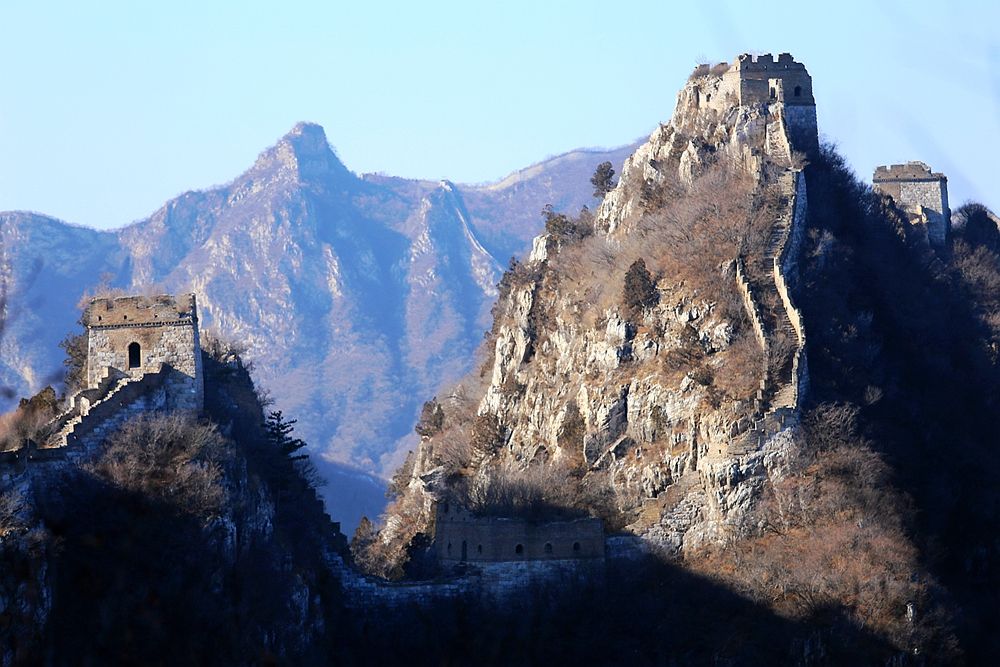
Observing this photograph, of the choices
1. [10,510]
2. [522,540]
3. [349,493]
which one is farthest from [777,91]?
[349,493]

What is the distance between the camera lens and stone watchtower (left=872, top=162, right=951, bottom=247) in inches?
4747

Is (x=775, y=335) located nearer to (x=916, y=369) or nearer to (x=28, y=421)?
(x=916, y=369)

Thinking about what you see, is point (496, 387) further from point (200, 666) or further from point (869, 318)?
point (200, 666)

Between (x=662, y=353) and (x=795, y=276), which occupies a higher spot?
(x=795, y=276)

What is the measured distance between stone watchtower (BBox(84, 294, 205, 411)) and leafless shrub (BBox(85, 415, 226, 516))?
13.1 feet

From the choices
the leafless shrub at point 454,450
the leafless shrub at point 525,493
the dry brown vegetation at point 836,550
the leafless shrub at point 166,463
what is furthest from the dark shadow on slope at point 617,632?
the leafless shrub at point 454,450

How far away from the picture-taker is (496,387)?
357ft

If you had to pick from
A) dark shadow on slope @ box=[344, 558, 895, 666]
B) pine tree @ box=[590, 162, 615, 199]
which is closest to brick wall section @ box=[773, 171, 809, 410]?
dark shadow on slope @ box=[344, 558, 895, 666]

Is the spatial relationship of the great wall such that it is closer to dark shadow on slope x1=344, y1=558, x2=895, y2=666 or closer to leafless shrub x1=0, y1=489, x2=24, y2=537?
leafless shrub x1=0, y1=489, x2=24, y2=537

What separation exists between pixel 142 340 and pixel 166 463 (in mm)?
7572

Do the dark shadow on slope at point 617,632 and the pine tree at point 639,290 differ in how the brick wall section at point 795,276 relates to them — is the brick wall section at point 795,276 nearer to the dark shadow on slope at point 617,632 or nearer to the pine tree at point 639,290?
the pine tree at point 639,290

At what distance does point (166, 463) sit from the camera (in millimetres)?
81625

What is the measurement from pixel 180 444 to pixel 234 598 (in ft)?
17.9

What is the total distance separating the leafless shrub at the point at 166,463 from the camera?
79.8m
